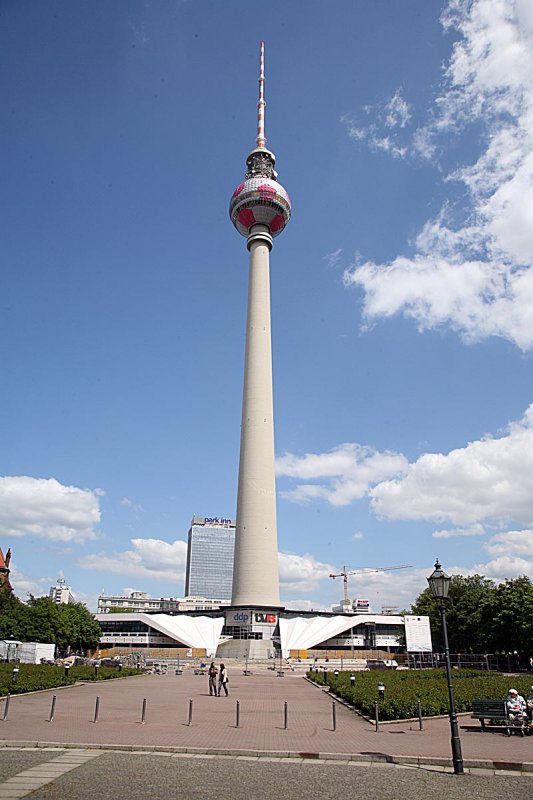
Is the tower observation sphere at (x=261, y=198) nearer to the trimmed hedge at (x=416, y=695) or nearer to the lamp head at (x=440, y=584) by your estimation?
the trimmed hedge at (x=416, y=695)

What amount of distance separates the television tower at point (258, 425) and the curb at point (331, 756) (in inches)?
2688

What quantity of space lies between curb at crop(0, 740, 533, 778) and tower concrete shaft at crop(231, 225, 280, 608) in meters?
68.2

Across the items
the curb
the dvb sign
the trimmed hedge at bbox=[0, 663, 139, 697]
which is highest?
the dvb sign

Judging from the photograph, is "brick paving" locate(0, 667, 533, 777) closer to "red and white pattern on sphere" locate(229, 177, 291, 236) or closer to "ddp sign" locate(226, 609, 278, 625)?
"ddp sign" locate(226, 609, 278, 625)

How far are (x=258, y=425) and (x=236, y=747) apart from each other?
234 feet

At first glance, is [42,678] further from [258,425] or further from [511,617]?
[258,425]

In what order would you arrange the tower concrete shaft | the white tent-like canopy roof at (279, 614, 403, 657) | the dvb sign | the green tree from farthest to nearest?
the tower concrete shaft < the dvb sign < the white tent-like canopy roof at (279, 614, 403, 657) < the green tree

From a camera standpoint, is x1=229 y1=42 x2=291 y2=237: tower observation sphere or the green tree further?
x1=229 y1=42 x2=291 y2=237: tower observation sphere

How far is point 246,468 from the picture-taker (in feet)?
283

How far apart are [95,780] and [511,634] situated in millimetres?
56725

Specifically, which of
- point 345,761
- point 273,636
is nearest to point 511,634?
point 273,636

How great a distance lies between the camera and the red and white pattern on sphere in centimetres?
10038

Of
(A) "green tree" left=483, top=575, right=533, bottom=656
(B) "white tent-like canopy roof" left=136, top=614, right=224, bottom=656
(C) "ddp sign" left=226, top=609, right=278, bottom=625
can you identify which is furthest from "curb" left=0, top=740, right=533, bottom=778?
(C) "ddp sign" left=226, top=609, right=278, bottom=625

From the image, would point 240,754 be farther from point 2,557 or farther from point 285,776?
point 2,557
